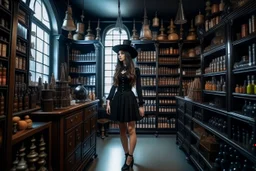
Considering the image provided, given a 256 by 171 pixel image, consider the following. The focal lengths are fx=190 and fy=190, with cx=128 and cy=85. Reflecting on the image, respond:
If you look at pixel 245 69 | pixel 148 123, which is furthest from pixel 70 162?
pixel 148 123

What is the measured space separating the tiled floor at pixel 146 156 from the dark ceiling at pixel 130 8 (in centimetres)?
315

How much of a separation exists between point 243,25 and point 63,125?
196 cm

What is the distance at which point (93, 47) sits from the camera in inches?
202

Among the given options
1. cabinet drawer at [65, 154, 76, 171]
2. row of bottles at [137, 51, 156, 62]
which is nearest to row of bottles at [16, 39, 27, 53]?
cabinet drawer at [65, 154, 76, 171]

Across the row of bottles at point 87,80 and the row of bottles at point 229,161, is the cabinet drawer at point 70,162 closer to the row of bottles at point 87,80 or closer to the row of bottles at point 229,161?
the row of bottles at point 229,161

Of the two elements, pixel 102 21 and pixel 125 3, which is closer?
pixel 125 3

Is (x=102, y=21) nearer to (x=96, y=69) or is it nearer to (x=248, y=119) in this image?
(x=96, y=69)

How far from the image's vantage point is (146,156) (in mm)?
3236

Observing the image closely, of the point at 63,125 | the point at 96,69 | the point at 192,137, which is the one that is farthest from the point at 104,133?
the point at 63,125

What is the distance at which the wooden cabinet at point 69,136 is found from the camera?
70.6 inches

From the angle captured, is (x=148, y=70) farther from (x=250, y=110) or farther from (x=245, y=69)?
(x=250, y=110)

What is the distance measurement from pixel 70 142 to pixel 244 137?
1.68 metres

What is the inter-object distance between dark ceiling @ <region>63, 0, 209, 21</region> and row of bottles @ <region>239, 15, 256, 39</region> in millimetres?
2869

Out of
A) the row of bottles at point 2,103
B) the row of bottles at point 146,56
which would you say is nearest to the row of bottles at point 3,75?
the row of bottles at point 2,103
